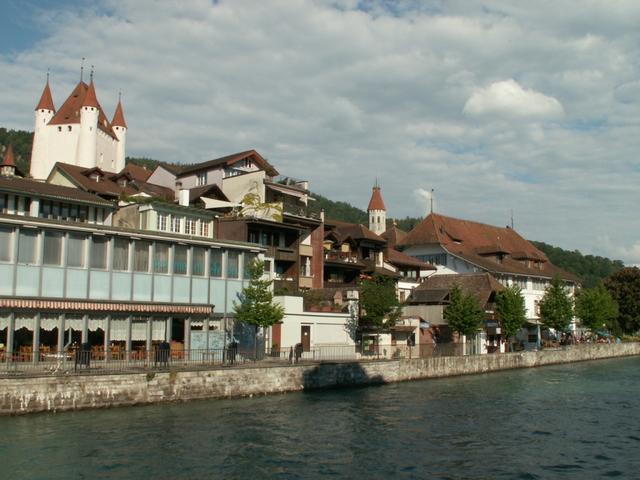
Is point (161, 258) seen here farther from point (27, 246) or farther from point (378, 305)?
point (378, 305)

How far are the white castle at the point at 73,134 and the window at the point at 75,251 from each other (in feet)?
225

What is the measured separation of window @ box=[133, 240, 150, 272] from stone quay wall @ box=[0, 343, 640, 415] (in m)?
8.41

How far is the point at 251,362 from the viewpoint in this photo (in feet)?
138

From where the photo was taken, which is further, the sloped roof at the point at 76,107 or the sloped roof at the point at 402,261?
the sloped roof at the point at 76,107

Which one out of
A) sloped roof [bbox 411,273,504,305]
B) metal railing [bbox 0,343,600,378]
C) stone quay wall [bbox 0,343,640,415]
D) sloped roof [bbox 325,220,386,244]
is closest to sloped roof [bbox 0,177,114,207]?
metal railing [bbox 0,343,600,378]

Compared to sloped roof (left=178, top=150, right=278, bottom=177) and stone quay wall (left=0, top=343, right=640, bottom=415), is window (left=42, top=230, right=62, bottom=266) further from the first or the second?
sloped roof (left=178, top=150, right=278, bottom=177)

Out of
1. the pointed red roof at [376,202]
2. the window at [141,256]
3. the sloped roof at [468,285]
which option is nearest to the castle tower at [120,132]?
the pointed red roof at [376,202]

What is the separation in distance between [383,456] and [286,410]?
30.8 ft

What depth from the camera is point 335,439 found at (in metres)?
27.4

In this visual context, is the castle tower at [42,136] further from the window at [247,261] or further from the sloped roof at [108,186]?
the window at [247,261]

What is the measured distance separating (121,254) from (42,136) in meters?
75.9

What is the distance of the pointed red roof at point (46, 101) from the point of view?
10800cm

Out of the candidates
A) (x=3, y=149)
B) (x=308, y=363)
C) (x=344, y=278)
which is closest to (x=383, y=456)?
(x=308, y=363)

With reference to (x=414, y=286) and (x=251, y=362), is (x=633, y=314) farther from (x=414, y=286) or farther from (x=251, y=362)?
(x=251, y=362)
